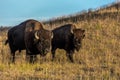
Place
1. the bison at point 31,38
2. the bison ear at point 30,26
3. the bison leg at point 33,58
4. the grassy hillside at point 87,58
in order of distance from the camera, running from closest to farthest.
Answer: the grassy hillside at point 87,58, the bison at point 31,38, the bison leg at point 33,58, the bison ear at point 30,26

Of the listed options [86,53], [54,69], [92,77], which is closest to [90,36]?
[86,53]

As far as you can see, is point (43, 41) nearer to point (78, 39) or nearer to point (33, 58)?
point (33, 58)

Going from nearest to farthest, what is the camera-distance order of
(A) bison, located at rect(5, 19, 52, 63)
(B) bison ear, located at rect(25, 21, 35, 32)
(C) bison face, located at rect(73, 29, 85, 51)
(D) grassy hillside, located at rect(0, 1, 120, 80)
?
(D) grassy hillside, located at rect(0, 1, 120, 80) → (A) bison, located at rect(5, 19, 52, 63) → (B) bison ear, located at rect(25, 21, 35, 32) → (C) bison face, located at rect(73, 29, 85, 51)

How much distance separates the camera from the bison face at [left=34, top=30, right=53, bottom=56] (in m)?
20.2

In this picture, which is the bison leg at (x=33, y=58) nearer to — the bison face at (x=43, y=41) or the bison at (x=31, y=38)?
the bison at (x=31, y=38)

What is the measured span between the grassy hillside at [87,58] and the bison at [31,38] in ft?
1.92

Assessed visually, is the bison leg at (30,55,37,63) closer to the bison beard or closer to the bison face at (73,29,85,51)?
the bison beard

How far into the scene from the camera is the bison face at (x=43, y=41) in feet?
66.3

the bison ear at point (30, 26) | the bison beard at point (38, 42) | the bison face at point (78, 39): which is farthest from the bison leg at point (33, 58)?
the bison face at point (78, 39)

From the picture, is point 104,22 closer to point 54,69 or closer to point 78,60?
point 78,60

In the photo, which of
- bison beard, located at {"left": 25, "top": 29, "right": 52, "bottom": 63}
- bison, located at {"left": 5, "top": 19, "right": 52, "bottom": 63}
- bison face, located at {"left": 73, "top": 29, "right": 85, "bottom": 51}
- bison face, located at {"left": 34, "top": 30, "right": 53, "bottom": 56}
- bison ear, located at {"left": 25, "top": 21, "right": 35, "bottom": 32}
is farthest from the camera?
bison face, located at {"left": 73, "top": 29, "right": 85, "bottom": 51}

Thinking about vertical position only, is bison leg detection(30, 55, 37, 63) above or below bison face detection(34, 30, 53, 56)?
below

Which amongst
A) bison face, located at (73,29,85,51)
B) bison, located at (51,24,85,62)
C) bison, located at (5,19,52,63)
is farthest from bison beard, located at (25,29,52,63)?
bison, located at (51,24,85,62)

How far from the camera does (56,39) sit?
79.9ft
